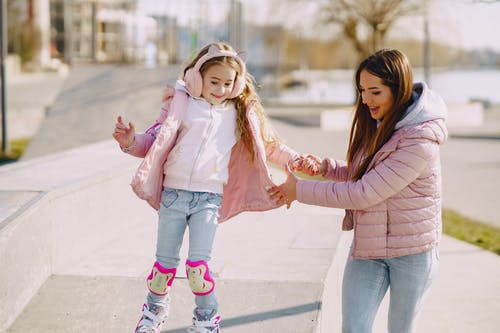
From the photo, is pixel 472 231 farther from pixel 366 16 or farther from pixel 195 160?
pixel 366 16

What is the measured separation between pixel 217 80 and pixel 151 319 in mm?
1274

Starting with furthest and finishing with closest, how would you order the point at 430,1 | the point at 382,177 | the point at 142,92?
A: the point at 430,1
the point at 142,92
the point at 382,177

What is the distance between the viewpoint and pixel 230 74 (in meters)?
3.74

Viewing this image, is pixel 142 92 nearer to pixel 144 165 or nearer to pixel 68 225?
pixel 68 225

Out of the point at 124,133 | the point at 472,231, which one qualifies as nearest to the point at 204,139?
the point at 124,133

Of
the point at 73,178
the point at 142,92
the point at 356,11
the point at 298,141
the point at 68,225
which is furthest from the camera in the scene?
the point at 356,11

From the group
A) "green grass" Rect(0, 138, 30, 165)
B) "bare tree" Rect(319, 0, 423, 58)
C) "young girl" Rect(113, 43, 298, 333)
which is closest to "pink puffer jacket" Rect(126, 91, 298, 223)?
"young girl" Rect(113, 43, 298, 333)

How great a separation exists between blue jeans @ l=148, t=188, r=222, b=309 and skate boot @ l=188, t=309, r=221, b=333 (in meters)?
0.03

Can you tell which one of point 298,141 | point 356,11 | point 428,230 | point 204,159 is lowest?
point 298,141

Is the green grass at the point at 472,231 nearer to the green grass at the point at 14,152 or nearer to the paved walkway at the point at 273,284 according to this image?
the paved walkway at the point at 273,284

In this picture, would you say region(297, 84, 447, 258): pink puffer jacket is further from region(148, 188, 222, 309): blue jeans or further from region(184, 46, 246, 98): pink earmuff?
region(184, 46, 246, 98): pink earmuff

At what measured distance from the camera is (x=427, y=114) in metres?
3.19

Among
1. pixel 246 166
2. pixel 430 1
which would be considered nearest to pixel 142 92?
pixel 246 166

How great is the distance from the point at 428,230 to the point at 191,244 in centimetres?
118
